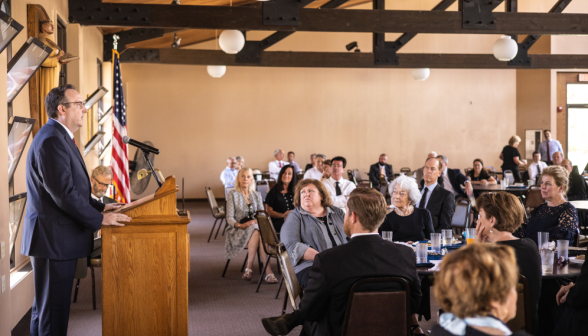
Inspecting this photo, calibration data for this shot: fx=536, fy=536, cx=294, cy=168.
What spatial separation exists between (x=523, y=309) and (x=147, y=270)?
2.07 metres

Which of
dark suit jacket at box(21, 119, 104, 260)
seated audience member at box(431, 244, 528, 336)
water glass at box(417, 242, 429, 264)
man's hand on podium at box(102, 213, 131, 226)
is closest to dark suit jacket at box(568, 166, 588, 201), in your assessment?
water glass at box(417, 242, 429, 264)

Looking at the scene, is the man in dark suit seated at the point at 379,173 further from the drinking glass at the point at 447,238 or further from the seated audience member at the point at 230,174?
the drinking glass at the point at 447,238

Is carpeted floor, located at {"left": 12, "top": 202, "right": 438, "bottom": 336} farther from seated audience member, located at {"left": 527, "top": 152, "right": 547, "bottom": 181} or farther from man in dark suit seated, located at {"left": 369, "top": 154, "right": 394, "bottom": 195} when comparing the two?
seated audience member, located at {"left": 527, "top": 152, "right": 547, "bottom": 181}

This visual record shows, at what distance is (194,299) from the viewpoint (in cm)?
537

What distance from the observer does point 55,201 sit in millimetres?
2992

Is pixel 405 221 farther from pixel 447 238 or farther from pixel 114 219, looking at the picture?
pixel 114 219

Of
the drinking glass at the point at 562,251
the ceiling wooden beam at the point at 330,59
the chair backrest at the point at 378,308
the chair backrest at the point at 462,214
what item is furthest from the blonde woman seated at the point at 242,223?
the ceiling wooden beam at the point at 330,59

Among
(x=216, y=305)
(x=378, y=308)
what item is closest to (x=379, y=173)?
(x=216, y=305)

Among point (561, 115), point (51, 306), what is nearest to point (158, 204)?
point (51, 306)

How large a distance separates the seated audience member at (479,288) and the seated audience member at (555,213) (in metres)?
2.94

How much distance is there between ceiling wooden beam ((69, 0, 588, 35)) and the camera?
7.38 meters

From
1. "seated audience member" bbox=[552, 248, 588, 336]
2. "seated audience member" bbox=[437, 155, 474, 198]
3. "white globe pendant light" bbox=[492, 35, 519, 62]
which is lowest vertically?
"seated audience member" bbox=[552, 248, 588, 336]

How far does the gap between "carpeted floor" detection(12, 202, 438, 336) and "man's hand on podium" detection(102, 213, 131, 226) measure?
1.57m

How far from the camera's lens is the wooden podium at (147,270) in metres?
3.13
